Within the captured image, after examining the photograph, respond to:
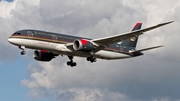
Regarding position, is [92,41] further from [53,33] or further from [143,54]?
[143,54]

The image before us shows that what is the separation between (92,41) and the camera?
81.4 meters

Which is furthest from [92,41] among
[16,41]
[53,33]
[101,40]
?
[16,41]

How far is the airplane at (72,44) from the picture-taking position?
254ft

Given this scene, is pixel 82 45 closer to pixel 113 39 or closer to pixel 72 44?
pixel 72 44

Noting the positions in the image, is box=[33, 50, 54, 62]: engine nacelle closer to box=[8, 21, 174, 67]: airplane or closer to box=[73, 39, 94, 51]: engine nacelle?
box=[8, 21, 174, 67]: airplane

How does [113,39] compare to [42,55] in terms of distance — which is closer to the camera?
[113,39]

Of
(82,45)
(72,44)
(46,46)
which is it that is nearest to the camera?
(46,46)

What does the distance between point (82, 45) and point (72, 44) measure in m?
1.73

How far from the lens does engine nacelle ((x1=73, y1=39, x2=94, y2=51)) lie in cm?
7938

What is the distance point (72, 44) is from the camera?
262ft

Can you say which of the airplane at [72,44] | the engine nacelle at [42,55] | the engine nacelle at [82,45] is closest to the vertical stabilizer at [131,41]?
the airplane at [72,44]

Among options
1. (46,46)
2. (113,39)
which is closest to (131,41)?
(113,39)

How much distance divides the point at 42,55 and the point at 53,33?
9633 millimetres

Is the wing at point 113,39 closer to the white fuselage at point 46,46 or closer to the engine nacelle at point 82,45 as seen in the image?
the engine nacelle at point 82,45
